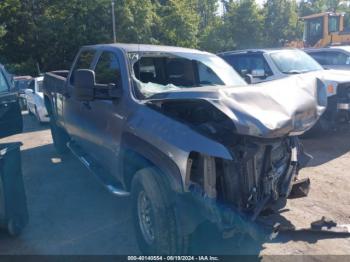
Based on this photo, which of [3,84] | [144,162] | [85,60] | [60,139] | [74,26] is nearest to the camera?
[144,162]

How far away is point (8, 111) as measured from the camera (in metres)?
6.38

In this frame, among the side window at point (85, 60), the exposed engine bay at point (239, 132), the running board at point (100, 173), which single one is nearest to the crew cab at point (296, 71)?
the side window at point (85, 60)

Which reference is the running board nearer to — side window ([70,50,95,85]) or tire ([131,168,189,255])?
tire ([131,168,189,255])

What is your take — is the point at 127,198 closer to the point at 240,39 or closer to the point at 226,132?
the point at 226,132

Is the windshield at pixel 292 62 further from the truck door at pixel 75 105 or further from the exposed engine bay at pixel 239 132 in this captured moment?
the exposed engine bay at pixel 239 132

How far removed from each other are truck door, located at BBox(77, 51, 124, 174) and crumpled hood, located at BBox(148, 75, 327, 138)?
0.67 meters

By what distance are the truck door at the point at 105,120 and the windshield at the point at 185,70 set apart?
1.36ft

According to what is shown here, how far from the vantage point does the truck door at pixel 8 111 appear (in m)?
6.25

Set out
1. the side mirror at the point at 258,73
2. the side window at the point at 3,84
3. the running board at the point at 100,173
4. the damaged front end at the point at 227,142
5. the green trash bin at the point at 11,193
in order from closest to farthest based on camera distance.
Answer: the damaged front end at the point at 227,142 → the green trash bin at the point at 11,193 → the running board at the point at 100,173 → the side window at the point at 3,84 → the side mirror at the point at 258,73

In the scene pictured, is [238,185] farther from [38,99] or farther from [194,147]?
[38,99]

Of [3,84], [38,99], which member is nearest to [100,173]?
[3,84]

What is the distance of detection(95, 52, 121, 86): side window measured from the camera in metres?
4.34

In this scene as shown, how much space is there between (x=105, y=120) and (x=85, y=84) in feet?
1.85

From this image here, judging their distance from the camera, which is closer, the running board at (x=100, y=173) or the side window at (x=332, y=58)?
the running board at (x=100, y=173)
